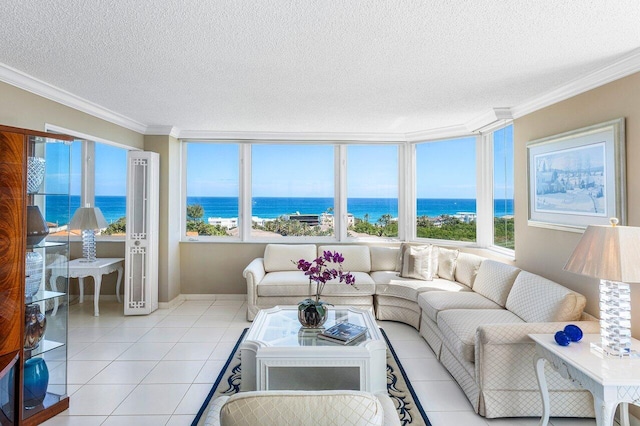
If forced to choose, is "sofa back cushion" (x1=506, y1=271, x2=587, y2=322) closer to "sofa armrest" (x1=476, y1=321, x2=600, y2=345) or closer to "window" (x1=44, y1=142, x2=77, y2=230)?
"sofa armrest" (x1=476, y1=321, x2=600, y2=345)

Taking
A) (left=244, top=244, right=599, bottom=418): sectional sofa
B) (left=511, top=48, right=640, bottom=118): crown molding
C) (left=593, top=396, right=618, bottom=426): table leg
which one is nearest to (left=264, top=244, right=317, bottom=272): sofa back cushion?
(left=244, top=244, right=599, bottom=418): sectional sofa

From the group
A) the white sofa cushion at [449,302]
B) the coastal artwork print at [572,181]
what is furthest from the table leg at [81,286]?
the coastal artwork print at [572,181]

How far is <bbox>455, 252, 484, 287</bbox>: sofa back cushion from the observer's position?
405 cm

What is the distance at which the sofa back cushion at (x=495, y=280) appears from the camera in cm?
338

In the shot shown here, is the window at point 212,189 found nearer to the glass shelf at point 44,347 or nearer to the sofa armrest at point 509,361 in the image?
the glass shelf at point 44,347

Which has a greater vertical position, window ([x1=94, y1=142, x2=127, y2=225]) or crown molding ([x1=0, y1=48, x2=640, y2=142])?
crown molding ([x1=0, y1=48, x2=640, y2=142])

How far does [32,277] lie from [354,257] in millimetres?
3536

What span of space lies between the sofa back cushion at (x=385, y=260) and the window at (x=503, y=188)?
128cm

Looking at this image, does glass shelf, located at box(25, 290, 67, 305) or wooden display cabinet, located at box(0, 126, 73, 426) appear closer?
wooden display cabinet, located at box(0, 126, 73, 426)

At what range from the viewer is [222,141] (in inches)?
208

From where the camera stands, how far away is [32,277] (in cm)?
241

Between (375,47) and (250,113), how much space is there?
2.07 m

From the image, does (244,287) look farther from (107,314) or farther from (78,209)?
(78,209)

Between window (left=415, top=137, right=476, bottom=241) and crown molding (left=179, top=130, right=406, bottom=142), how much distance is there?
54cm
